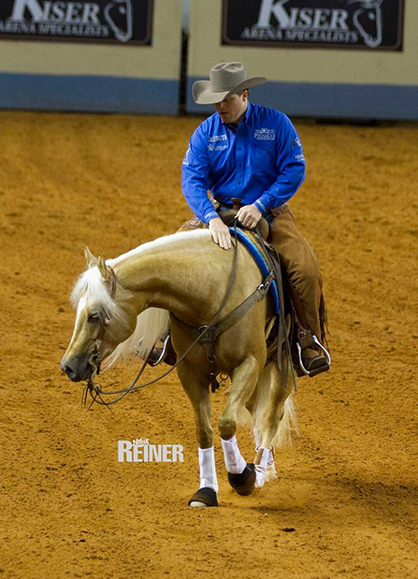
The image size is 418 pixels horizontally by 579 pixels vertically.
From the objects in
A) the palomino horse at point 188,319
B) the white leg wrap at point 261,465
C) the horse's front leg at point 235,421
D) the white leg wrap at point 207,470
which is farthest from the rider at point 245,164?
the white leg wrap at point 207,470

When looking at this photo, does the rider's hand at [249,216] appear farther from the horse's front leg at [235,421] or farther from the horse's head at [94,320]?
the horse's head at [94,320]

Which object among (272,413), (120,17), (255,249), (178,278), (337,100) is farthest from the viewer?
(337,100)

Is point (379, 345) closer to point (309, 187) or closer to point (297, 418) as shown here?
point (297, 418)

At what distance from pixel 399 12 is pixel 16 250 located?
23.0 ft

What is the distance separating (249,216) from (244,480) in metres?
1.56

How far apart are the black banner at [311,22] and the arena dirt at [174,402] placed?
1.39 meters

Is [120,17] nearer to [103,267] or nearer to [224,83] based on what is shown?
[224,83]

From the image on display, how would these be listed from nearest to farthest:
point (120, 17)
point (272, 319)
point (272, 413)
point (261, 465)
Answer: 1. point (272, 319)
2. point (261, 465)
3. point (272, 413)
4. point (120, 17)

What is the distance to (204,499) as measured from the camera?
6.16 metres

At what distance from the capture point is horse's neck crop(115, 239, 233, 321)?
5531 millimetres

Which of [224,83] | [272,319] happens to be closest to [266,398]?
[272,319]

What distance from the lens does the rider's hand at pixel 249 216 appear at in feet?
20.2

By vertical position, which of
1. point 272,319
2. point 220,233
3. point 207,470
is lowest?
point 207,470

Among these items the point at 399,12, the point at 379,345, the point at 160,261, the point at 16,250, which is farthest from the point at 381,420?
the point at 399,12
